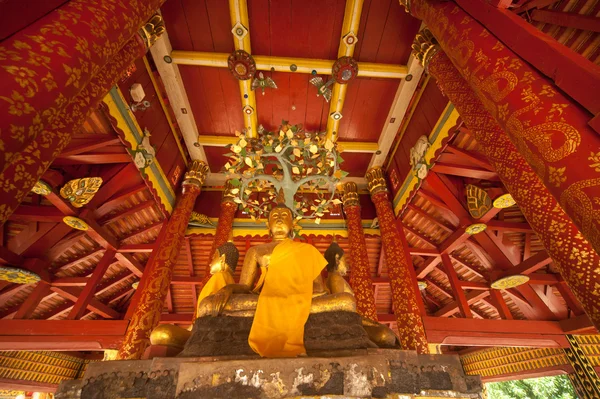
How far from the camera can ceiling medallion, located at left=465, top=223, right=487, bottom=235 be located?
19.7 ft

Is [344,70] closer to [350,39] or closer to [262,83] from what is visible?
[350,39]

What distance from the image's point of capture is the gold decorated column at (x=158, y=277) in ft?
15.0

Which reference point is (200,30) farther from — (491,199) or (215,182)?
(491,199)

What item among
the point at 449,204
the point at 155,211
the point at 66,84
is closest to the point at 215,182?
the point at 155,211

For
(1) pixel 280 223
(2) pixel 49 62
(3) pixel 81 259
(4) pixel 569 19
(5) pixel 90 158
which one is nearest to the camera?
(2) pixel 49 62

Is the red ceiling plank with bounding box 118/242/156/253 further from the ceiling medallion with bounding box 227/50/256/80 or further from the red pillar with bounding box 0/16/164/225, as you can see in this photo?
the red pillar with bounding box 0/16/164/225

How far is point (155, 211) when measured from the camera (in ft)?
23.5

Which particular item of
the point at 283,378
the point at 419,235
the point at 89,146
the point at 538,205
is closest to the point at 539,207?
the point at 538,205

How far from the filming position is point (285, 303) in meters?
2.09

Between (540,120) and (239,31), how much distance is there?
5137 mm

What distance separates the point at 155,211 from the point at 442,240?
7.26 meters

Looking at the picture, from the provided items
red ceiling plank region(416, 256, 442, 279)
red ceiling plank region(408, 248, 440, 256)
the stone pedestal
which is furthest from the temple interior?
red ceiling plank region(416, 256, 442, 279)

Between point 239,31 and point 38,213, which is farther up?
point 239,31

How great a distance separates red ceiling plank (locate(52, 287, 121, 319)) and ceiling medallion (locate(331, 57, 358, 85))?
8.43 metres
